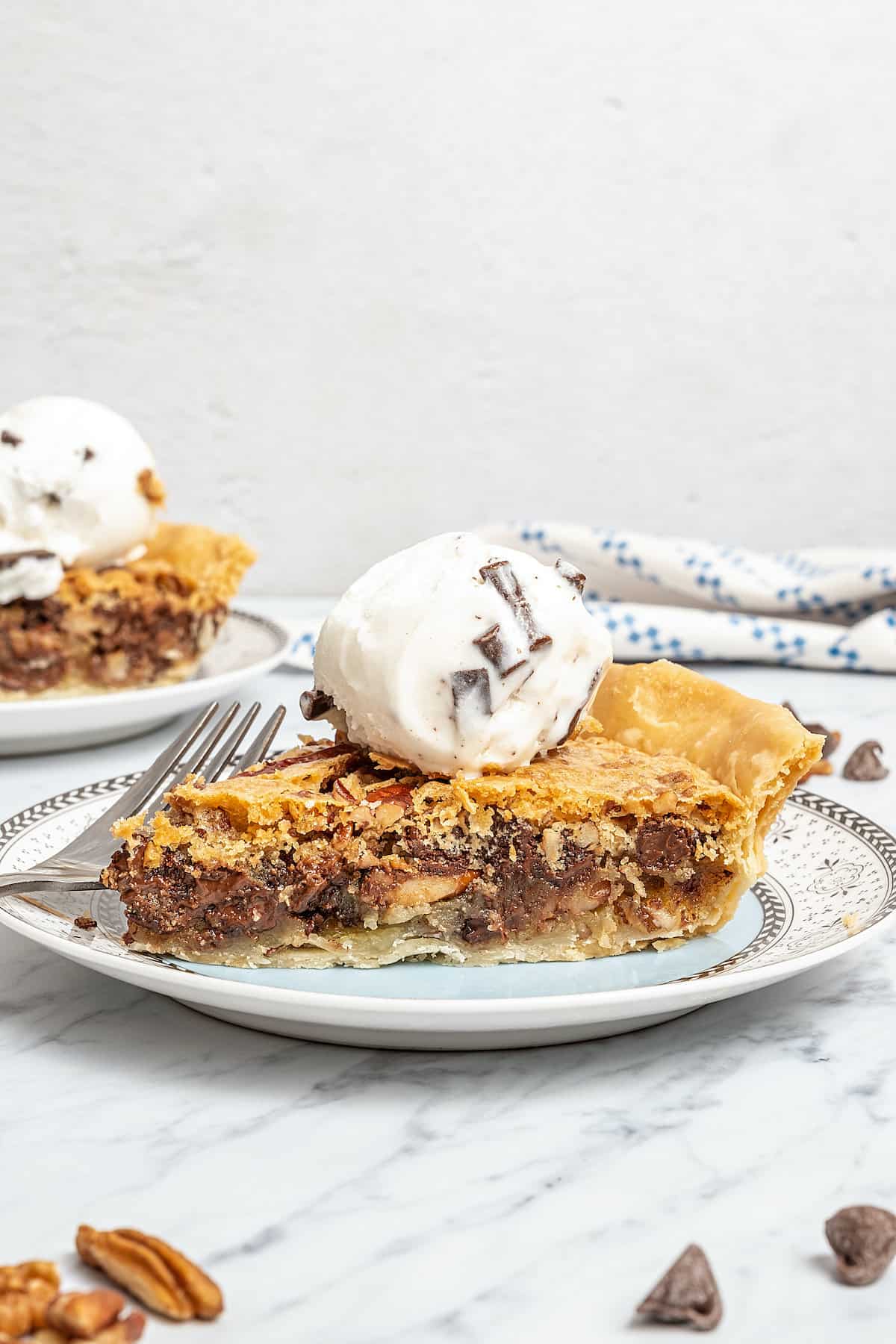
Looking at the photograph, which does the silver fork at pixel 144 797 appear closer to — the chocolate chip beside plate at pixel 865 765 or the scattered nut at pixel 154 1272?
the scattered nut at pixel 154 1272

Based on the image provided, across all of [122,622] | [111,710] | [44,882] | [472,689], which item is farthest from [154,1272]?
[122,622]

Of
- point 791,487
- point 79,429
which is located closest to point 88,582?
point 79,429

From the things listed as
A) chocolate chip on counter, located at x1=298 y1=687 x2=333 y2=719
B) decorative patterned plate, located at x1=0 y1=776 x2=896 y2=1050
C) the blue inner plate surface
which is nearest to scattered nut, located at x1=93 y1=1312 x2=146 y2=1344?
decorative patterned plate, located at x1=0 y1=776 x2=896 y2=1050

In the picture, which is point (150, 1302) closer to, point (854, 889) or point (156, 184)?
point (854, 889)

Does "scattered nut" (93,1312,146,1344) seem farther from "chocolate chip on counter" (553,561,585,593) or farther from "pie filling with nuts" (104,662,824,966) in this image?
"chocolate chip on counter" (553,561,585,593)

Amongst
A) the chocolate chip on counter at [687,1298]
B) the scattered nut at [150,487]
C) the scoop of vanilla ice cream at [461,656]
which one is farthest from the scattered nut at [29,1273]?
the scattered nut at [150,487]
